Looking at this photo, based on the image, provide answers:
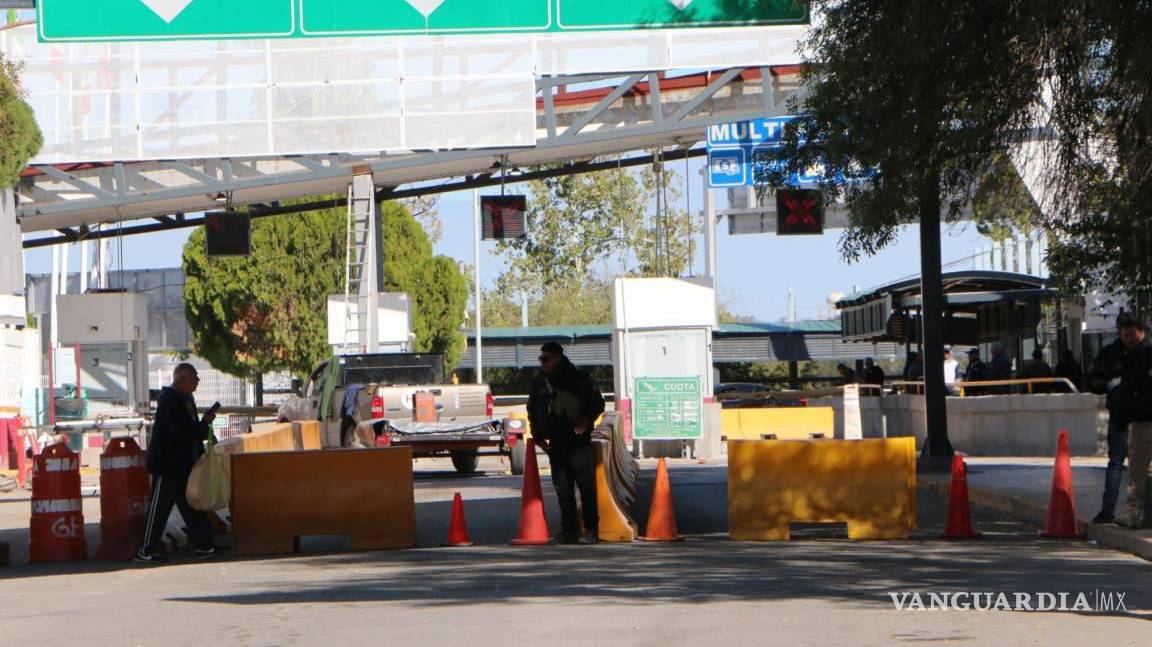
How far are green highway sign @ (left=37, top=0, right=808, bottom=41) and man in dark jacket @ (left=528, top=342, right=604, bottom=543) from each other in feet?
10.4

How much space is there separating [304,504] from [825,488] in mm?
4531

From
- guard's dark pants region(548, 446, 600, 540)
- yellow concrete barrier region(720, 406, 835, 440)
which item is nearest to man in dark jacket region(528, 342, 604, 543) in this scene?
guard's dark pants region(548, 446, 600, 540)

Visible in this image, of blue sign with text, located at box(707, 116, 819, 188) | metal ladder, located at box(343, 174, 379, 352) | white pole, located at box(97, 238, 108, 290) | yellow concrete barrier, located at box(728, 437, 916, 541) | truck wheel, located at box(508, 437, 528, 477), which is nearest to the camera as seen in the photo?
yellow concrete barrier, located at box(728, 437, 916, 541)

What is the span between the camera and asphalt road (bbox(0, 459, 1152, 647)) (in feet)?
29.4

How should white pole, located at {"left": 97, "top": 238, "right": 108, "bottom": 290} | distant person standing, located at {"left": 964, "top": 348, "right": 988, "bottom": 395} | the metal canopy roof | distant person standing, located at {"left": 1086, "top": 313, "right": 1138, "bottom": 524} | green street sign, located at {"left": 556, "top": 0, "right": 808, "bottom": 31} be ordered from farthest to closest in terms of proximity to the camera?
white pole, located at {"left": 97, "top": 238, "right": 108, "bottom": 290} → the metal canopy roof → distant person standing, located at {"left": 964, "top": 348, "right": 988, "bottom": 395} → green street sign, located at {"left": 556, "top": 0, "right": 808, "bottom": 31} → distant person standing, located at {"left": 1086, "top": 313, "right": 1138, "bottom": 524}

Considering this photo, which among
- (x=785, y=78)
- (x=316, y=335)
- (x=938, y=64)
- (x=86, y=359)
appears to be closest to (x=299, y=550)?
(x=938, y=64)

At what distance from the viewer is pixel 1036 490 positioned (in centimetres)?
1814

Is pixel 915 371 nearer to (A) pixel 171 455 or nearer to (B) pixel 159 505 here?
(A) pixel 171 455

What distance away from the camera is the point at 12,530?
60.0ft

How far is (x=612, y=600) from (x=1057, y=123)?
25.5 ft

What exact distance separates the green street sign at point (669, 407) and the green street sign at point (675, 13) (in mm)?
14863

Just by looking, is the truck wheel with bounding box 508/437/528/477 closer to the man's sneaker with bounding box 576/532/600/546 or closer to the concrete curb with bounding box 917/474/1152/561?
the concrete curb with bounding box 917/474/1152/561

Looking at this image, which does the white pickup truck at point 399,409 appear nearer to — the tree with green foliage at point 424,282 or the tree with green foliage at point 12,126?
the tree with green foliage at point 12,126

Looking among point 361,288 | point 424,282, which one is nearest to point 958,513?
point 361,288
